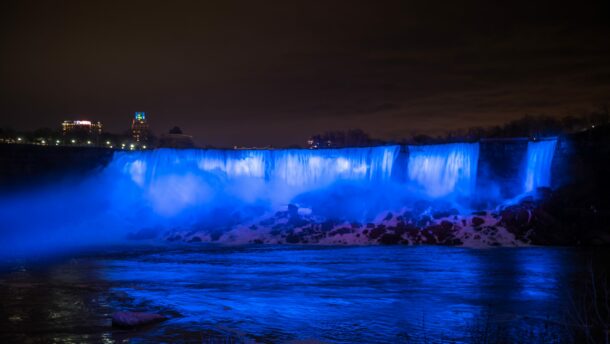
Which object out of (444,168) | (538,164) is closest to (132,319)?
(538,164)

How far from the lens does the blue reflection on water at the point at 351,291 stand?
12.1 meters

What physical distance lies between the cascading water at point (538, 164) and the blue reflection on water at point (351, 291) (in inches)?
328

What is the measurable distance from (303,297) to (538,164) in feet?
74.7

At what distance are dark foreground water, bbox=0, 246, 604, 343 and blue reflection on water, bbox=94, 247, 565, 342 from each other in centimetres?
3

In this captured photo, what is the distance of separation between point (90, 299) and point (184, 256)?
39.2ft

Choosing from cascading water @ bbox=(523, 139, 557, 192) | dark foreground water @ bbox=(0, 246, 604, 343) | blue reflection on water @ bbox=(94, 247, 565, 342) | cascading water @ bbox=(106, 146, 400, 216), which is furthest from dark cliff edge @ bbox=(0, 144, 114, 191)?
cascading water @ bbox=(523, 139, 557, 192)

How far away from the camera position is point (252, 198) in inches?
1666

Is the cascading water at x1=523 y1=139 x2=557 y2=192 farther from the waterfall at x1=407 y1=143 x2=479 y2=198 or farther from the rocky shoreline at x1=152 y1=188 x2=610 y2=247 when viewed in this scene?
the waterfall at x1=407 y1=143 x2=479 y2=198

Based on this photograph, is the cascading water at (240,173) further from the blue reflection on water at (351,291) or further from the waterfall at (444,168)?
the blue reflection on water at (351,291)

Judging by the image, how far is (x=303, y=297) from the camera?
1557 cm

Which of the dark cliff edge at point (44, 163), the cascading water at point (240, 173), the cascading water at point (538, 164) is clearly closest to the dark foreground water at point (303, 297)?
the cascading water at point (538, 164)

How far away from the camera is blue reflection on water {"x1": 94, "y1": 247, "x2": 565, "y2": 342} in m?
12.1

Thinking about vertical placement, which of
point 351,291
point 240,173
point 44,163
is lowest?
point 351,291

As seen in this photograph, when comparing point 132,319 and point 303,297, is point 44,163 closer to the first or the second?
point 303,297
